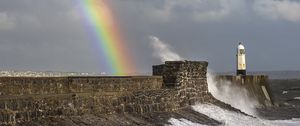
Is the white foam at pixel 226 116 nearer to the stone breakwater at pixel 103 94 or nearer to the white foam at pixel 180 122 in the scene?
the stone breakwater at pixel 103 94

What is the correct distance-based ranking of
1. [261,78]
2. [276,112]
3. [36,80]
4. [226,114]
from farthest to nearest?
[261,78], [276,112], [226,114], [36,80]

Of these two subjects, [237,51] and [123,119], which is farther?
[237,51]

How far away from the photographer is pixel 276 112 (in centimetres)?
3111

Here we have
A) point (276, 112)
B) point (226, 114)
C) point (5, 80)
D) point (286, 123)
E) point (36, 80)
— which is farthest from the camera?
point (276, 112)

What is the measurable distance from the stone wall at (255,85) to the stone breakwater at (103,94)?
6698 mm

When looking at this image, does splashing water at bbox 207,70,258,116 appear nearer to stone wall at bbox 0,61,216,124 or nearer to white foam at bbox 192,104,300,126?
stone wall at bbox 0,61,216,124

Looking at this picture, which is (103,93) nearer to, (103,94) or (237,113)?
(103,94)

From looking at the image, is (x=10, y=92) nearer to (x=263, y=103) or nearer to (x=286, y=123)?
(x=286, y=123)

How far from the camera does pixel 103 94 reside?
16625 millimetres

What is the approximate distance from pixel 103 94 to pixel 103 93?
82 millimetres

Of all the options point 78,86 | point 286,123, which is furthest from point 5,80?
point 286,123

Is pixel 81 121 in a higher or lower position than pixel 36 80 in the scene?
lower

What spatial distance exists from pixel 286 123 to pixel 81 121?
12683mm

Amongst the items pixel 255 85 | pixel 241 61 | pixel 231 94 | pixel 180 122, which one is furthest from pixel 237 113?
pixel 241 61
